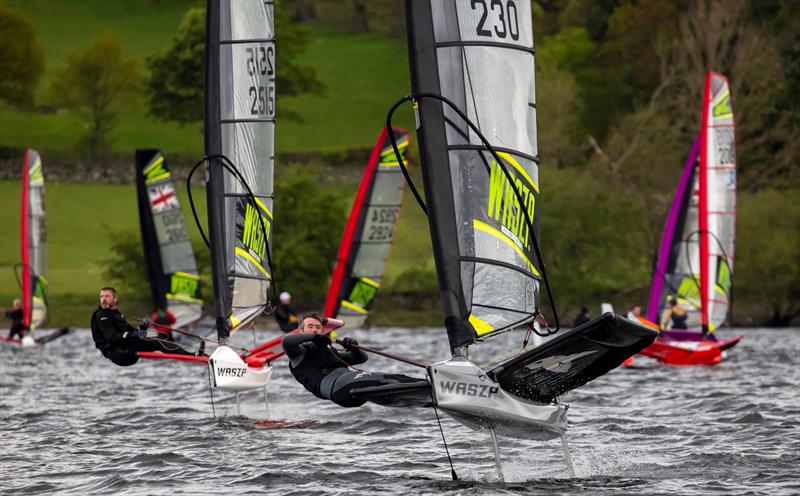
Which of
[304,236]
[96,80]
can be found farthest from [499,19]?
[96,80]

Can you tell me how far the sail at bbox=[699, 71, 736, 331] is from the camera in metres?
28.1

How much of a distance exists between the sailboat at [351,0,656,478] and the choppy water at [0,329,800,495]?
2.99ft

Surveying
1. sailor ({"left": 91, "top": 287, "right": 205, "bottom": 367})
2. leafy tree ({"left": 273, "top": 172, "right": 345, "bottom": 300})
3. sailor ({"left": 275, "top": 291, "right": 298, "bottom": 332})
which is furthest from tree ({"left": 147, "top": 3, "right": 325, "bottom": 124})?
sailor ({"left": 91, "top": 287, "right": 205, "bottom": 367})

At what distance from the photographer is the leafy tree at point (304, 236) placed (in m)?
58.3

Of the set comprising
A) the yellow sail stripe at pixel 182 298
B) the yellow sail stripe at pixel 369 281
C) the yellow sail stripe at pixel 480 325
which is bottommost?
the yellow sail stripe at pixel 182 298

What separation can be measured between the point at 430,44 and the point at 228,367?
6.39 meters

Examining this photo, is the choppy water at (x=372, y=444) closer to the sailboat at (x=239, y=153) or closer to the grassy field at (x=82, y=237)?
the sailboat at (x=239, y=153)

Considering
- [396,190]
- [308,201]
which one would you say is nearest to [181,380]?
[396,190]

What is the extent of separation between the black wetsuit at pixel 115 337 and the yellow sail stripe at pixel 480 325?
17.6 feet

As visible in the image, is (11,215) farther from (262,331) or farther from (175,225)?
(175,225)

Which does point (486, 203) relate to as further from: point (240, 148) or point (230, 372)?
point (240, 148)

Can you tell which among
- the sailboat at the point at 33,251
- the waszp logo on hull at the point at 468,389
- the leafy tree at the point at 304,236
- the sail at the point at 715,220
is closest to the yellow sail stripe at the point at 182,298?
the sailboat at the point at 33,251

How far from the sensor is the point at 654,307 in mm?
31266

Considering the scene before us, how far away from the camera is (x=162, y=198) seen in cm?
3622
